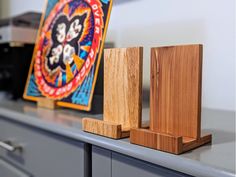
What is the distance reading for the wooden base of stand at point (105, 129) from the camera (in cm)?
52

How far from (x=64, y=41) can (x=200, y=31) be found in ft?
1.47

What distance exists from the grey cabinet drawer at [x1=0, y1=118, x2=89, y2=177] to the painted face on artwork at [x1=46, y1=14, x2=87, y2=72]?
0.23m

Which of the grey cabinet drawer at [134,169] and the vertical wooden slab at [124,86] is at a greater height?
the vertical wooden slab at [124,86]

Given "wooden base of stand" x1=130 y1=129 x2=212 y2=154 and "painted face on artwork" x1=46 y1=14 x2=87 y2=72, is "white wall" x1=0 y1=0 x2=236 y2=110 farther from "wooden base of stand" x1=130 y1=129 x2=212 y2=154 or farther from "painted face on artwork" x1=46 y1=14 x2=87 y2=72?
"wooden base of stand" x1=130 y1=129 x2=212 y2=154

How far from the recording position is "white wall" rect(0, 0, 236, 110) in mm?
846

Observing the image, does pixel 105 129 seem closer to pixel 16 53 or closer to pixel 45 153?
pixel 45 153

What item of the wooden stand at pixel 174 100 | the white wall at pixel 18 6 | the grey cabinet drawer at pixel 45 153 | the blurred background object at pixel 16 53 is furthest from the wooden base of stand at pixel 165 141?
the white wall at pixel 18 6

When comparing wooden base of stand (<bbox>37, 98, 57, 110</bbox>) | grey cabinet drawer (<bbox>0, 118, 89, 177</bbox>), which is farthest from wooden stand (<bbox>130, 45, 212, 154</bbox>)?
wooden base of stand (<bbox>37, 98, 57, 110</bbox>)

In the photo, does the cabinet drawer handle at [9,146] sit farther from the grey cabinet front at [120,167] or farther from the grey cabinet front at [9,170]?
the grey cabinet front at [120,167]

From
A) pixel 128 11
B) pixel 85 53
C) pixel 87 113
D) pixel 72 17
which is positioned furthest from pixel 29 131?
pixel 128 11

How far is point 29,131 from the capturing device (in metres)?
0.74

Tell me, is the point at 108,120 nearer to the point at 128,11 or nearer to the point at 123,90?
the point at 123,90

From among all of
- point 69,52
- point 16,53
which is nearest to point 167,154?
point 69,52

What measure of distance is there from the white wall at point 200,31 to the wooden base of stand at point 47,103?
36 centimetres
